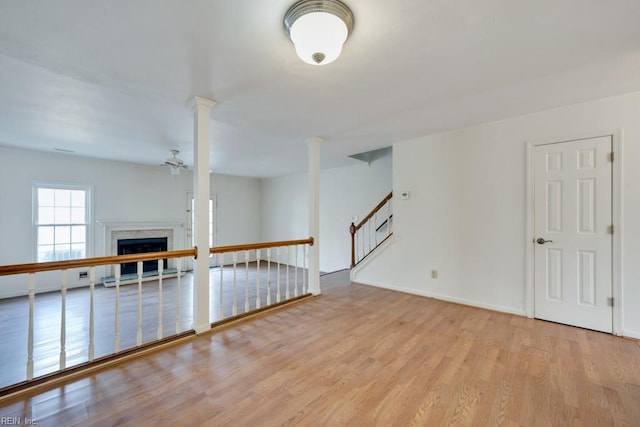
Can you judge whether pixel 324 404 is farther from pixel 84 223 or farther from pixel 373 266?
pixel 84 223

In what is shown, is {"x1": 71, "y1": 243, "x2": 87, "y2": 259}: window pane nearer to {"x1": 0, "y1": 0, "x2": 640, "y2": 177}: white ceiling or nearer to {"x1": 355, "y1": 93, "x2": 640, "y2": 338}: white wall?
{"x1": 0, "y1": 0, "x2": 640, "y2": 177}: white ceiling

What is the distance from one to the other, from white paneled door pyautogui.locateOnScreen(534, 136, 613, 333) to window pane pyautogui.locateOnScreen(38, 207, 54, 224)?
764cm

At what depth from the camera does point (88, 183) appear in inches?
203

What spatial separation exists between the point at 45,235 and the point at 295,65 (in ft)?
18.8

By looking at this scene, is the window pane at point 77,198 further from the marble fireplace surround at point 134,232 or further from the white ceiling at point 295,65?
the white ceiling at point 295,65

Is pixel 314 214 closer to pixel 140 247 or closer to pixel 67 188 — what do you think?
pixel 140 247

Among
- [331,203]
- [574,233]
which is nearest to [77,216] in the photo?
[331,203]

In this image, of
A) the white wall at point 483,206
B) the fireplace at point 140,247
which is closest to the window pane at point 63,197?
the fireplace at point 140,247

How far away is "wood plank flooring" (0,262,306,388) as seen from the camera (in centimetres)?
240

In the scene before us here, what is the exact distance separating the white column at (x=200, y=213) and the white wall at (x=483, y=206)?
2.74 m

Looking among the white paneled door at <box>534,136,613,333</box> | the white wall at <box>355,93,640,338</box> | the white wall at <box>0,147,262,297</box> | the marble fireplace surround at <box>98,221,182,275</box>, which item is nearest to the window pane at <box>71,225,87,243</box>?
the white wall at <box>0,147,262,297</box>

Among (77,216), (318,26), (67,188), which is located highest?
(318,26)

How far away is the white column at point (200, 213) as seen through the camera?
2590 millimetres

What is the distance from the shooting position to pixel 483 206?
10.8ft
